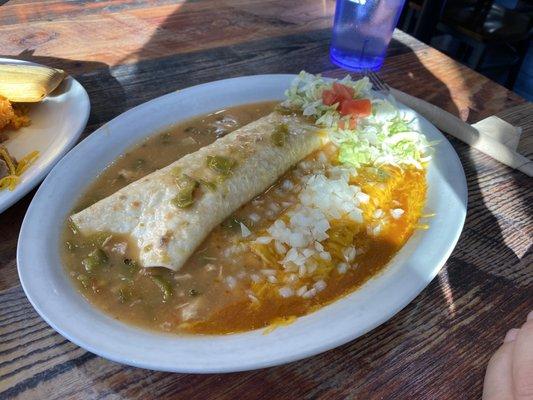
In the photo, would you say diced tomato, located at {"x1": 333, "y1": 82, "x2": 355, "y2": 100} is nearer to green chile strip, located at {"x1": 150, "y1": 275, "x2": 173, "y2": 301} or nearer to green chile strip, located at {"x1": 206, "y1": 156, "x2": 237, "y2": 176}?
green chile strip, located at {"x1": 206, "y1": 156, "x2": 237, "y2": 176}

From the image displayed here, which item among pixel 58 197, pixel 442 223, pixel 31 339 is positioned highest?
pixel 442 223

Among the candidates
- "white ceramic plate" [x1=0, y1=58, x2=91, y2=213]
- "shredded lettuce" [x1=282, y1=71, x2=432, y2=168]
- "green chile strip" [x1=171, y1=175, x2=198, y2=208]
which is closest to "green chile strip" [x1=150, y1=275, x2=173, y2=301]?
"green chile strip" [x1=171, y1=175, x2=198, y2=208]

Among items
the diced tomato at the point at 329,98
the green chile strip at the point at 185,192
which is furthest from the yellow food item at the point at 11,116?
the diced tomato at the point at 329,98

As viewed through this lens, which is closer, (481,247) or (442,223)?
(442,223)

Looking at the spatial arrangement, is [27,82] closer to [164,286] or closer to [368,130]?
[164,286]

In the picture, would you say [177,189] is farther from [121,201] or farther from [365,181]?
[365,181]

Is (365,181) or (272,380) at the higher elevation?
(365,181)

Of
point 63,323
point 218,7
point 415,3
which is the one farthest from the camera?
point 415,3

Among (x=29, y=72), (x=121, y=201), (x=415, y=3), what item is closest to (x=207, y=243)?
(x=121, y=201)
